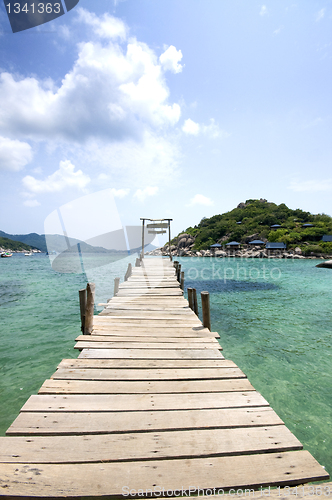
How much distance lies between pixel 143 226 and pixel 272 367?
14806 mm

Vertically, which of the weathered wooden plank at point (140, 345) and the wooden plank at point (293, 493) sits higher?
the weathered wooden plank at point (140, 345)

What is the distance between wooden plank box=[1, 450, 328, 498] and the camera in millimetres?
2000

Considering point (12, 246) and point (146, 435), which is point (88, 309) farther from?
point (12, 246)

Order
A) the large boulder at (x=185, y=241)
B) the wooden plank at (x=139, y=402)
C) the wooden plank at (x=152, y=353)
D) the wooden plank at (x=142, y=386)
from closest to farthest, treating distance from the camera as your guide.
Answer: the wooden plank at (x=139, y=402) → the wooden plank at (x=142, y=386) → the wooden plank at (x=152, y=353) → the large boulder at (x=185, y=241)

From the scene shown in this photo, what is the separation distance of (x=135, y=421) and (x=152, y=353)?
1940 mm

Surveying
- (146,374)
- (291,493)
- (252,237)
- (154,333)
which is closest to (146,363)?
(146,374)

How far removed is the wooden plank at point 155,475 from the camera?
2.00m

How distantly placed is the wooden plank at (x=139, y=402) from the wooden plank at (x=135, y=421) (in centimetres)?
7

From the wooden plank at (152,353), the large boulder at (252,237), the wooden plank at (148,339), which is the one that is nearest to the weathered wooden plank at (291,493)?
the wooden plank at (152,353)

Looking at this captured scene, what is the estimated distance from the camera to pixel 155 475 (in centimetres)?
213

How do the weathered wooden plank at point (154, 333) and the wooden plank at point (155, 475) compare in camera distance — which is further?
the weathered wooden plank at point (154, 333)

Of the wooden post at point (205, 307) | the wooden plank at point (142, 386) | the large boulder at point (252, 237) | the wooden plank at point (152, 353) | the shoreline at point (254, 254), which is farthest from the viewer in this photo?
the large boulder at point (252, 237)

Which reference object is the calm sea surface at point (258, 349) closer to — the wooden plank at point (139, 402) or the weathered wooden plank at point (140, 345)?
the weathered wooden plank at point (140, 345)

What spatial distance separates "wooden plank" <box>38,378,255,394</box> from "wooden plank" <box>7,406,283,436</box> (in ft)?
1.50
